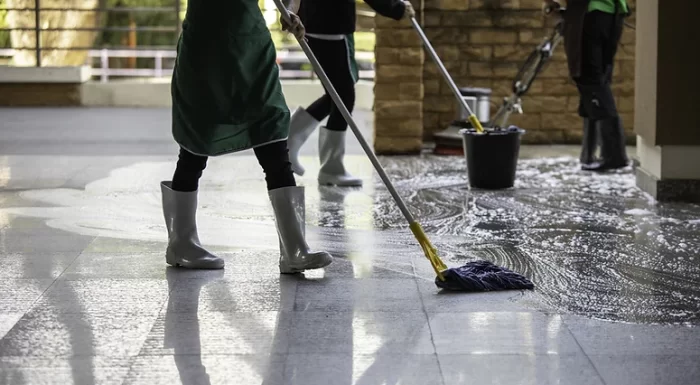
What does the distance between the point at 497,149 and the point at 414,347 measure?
3381 mm

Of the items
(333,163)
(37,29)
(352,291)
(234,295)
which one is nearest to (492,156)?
(333,163)

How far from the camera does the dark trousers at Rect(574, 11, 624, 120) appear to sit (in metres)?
7.33

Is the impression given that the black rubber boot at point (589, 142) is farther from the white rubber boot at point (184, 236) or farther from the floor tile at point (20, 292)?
the floor tile at point (20, 292)

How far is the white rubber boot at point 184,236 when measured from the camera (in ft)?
15.1

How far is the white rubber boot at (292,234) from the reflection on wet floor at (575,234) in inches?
25.9

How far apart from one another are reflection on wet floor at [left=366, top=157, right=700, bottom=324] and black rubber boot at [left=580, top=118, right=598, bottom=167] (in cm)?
13

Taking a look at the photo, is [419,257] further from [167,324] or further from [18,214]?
[18,214]

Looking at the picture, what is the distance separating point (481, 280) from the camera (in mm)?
4230

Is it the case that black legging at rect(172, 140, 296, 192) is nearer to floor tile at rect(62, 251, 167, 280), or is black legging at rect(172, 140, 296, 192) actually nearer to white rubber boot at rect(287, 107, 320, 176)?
floor tile at rect(62, 251, 167, 280)

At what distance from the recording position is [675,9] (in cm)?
631

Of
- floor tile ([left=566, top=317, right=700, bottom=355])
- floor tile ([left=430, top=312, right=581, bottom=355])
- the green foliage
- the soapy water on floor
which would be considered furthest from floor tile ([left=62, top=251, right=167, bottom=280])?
the green foliage

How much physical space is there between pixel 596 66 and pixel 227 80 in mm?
3722

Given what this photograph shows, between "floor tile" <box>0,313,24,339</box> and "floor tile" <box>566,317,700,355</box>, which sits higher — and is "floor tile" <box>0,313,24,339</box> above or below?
above

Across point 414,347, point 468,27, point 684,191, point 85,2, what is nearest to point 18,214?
point 414,347
